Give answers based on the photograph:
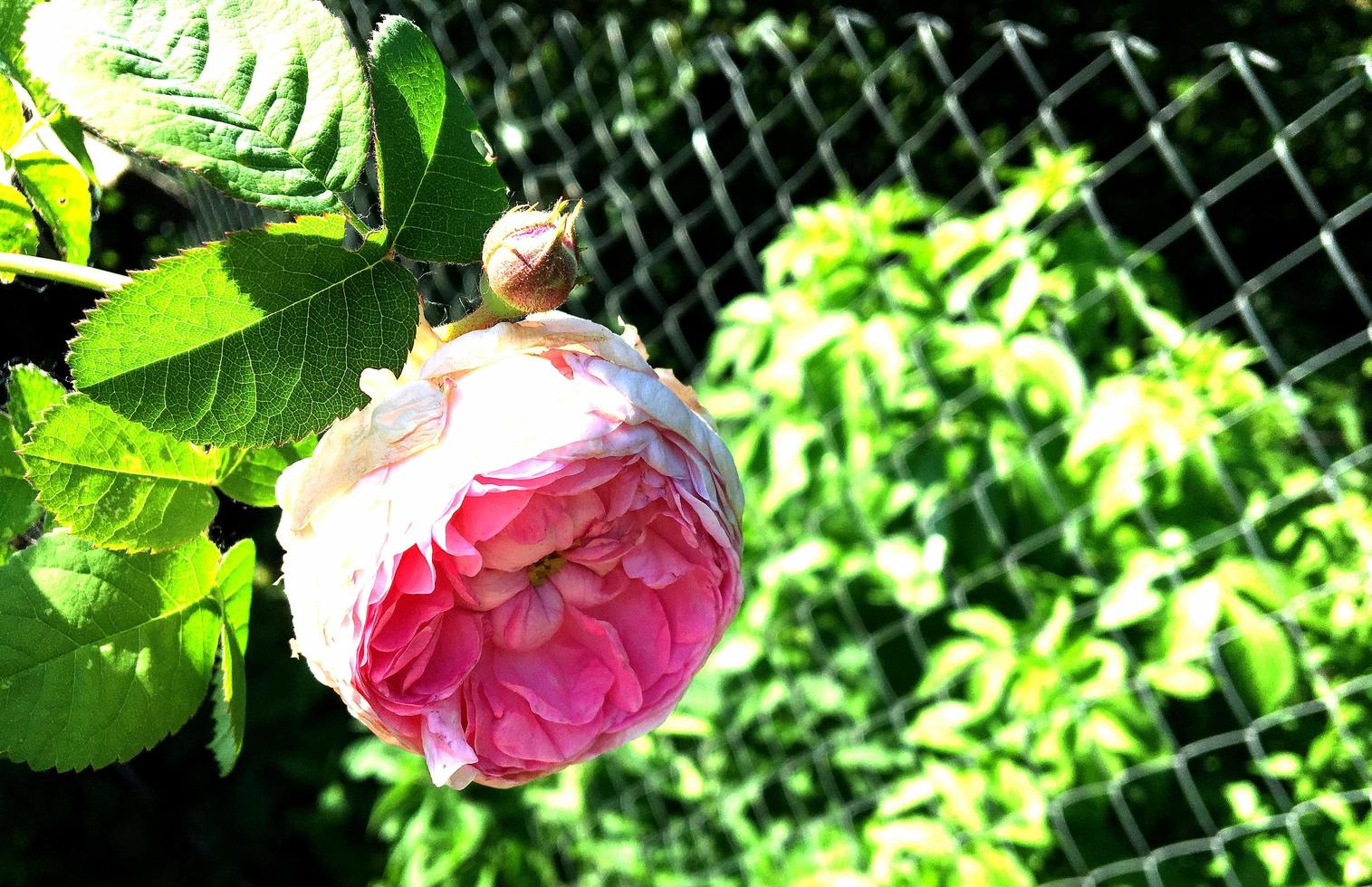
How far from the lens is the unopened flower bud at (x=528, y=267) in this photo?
0.32m

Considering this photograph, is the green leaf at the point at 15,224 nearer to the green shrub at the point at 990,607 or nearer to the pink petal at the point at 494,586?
the pink petal at the point at 494,586

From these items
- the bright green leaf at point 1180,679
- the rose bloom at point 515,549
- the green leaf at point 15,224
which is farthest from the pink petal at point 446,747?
the bright green leaf at point 1180,679

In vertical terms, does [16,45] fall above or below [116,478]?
above

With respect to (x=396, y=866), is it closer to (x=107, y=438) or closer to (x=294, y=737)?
(x=294, y=737)

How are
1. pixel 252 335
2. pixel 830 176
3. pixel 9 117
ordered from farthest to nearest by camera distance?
pixel 830 176, pixel 9 117, pixel 252 335

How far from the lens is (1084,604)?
4.96 feet

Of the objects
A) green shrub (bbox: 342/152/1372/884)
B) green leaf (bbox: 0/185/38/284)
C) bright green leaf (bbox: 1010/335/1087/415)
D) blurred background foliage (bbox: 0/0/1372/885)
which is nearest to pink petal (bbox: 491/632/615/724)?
green leaf (bbox: 0/185/38/284)

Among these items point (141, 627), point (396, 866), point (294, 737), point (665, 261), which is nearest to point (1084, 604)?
point (396, 866)

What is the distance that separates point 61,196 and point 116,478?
131 mm

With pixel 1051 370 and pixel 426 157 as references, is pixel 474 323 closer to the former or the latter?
pixel 426 157

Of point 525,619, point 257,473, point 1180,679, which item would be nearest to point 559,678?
point 525,619

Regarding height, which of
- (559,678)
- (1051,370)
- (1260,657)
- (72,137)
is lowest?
(1260,657)

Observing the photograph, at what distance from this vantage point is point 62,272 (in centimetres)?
35

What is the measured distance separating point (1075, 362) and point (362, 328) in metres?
1.34
